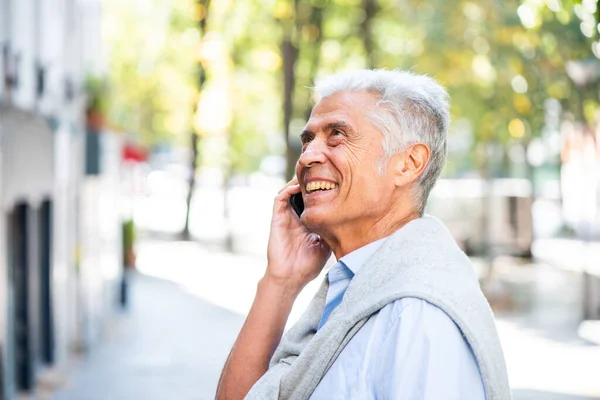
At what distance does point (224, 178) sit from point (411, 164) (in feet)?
102

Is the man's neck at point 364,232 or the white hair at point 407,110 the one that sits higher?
the white hair at point 407,110

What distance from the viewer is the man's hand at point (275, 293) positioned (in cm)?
278

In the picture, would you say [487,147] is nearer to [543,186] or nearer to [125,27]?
[125,27]

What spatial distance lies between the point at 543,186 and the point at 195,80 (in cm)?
1931

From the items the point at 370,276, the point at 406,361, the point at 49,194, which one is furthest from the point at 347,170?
the point at 49,194

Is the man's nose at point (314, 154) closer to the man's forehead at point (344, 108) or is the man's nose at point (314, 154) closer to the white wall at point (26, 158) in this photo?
the man's forehead at point (344, 108)

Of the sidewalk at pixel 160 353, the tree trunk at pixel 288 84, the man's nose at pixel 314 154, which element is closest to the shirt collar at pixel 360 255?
the man's nose at pixel 314 154

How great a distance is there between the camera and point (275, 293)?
112 inches

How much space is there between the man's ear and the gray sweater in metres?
0.14

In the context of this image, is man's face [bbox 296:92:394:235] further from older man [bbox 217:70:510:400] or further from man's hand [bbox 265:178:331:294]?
man's hand [bbox 265:178:331:294]

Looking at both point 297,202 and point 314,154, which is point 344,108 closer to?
point 314,154

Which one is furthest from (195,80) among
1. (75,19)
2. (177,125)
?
(75,19)

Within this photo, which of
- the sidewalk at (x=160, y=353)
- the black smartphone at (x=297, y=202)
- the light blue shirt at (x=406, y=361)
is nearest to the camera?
the light blue shirt at (x=406, y=361)

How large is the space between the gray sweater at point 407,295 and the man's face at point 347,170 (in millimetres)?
150
